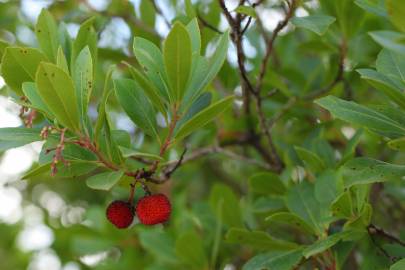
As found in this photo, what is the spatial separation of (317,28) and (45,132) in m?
0.52

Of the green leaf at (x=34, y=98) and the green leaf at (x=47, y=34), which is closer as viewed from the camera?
the green leaf at (x=34, y=98)

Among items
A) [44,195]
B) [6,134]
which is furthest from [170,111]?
[44,195]

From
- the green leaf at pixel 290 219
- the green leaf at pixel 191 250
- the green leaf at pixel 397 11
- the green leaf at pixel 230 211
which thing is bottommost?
the green leaf at pixel 191 250

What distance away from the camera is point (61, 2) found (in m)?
2.08

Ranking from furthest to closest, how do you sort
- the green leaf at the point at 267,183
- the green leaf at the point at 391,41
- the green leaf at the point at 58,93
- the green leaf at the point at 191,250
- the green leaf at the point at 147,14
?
the green leaf at the point at 147,14 < the green leaf at the point at 191,250 < the green leaf at the point at 267,183 < the green leaf at the point at 58,93 < the green leaf at the point at 391,41

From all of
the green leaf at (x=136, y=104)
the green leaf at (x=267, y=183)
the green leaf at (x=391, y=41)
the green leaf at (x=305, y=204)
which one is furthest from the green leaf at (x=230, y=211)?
the green leaf at (x=391, y=41)

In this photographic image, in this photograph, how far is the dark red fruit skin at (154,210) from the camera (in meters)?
1.07

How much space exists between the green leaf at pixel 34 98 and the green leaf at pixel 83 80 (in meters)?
0.06

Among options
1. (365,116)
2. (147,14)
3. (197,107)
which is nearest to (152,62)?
(197,107)

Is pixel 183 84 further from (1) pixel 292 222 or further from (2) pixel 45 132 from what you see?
(1) pixel 292 222

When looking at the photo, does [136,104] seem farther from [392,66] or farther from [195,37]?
[392,66]

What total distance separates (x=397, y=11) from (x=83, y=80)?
0.52 m

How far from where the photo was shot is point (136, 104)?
1091 mm

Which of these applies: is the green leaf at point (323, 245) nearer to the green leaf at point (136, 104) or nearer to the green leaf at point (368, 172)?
the green leaf at point (368, 172)
